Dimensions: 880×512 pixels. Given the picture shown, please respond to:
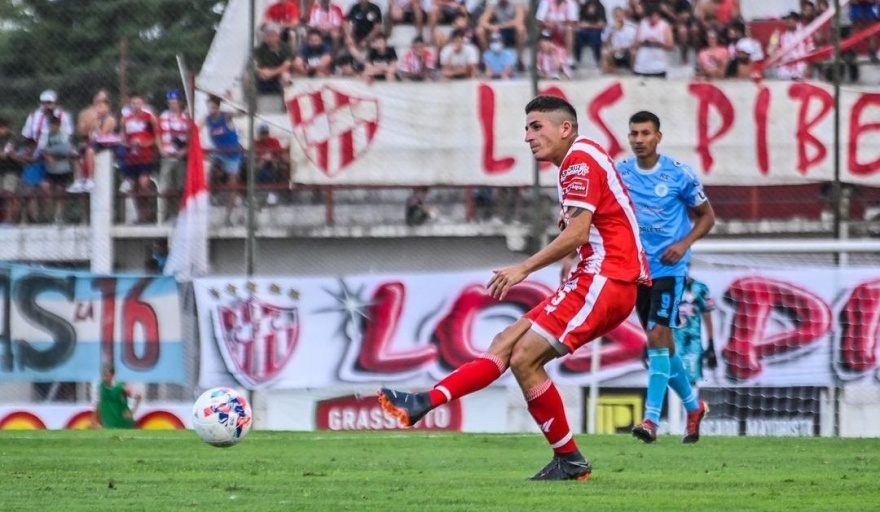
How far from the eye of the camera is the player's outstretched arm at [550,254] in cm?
789

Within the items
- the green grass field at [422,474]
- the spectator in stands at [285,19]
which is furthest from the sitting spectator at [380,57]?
the green grass field at [422,474]

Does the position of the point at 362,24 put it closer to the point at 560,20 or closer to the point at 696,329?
the point at 560,20

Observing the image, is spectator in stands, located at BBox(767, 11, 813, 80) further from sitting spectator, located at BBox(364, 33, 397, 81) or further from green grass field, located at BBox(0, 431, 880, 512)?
green grass field, located at BBox(0, 431, 880, 512)

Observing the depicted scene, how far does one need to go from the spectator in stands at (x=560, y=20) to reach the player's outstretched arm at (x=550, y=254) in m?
12.7

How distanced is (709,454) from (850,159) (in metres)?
8.09

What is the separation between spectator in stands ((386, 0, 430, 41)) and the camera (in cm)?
2198

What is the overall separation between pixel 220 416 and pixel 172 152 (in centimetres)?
1057

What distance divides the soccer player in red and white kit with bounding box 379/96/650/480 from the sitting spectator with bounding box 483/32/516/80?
11.7 m

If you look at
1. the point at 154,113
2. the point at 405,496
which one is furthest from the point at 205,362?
the point at 405,496

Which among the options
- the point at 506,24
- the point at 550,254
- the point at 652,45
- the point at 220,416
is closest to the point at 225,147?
the point at 506,24

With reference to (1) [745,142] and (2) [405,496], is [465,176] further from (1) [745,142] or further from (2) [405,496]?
(2) [405,496]

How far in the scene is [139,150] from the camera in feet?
66.6

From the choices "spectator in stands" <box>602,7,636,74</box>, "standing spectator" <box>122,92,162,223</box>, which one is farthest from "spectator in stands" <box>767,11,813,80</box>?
"standing spectator" <box>122,92,162,223</box>

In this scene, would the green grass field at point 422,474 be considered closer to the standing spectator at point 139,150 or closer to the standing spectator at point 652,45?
the standing spectator at point 139,150
